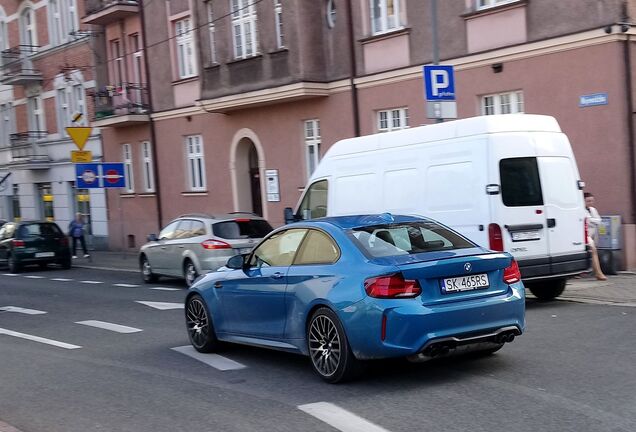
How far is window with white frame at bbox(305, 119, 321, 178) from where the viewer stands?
854 inches

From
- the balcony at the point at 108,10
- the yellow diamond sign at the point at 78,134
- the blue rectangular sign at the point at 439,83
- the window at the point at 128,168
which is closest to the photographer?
the blue rectangular sign at the point at 439,83

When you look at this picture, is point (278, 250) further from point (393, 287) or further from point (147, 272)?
point (147, 272)

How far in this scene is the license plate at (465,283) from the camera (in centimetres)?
689

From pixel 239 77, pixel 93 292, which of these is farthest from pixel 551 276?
pixel 239 77

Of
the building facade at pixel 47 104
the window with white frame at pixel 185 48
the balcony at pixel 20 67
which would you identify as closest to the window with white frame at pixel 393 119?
the window with white frame at pixel 185 48

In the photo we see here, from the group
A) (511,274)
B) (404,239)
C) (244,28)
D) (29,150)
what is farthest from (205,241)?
(29,150)

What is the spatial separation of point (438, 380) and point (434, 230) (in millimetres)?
1443

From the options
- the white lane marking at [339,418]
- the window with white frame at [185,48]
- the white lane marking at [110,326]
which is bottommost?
the white lane marking at [110,326]

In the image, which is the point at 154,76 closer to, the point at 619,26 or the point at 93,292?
the point at 93,292

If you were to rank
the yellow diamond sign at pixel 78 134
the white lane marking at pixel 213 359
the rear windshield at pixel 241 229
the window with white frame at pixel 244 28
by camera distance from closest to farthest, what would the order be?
the white lane marking at pixel 213 359 < the rear windshield at pixel 241 229 < the window with white frame at pixel 244 28 < the yellow diamond sign at pixel 78 134

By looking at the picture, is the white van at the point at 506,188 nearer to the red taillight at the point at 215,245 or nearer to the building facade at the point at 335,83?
the building facade at the point at 335,83

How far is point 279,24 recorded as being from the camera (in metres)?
21.6

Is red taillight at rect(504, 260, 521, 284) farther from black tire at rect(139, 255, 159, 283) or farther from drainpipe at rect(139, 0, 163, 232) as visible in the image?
drainpipe at rect(139, 0, 163, 232)

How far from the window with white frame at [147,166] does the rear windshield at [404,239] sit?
2254 centimetres
